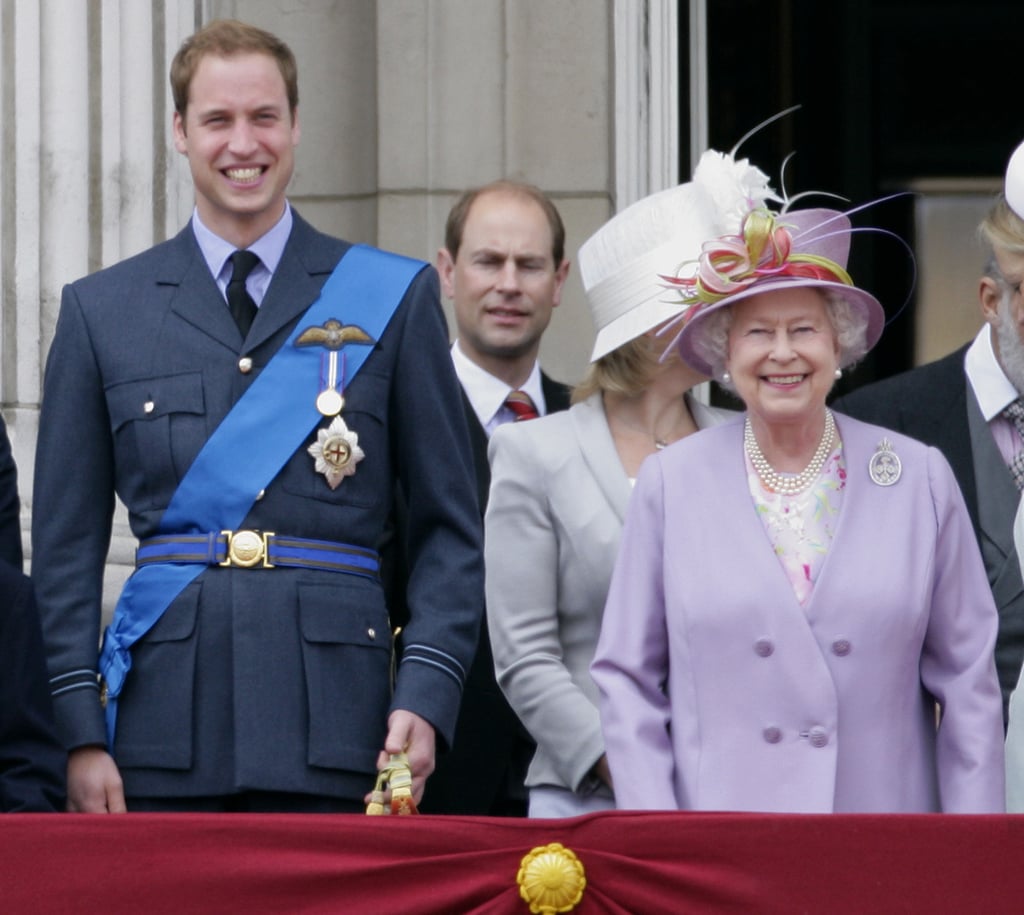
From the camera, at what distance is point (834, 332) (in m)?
3.90

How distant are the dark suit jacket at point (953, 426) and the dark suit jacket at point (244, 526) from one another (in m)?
0.89

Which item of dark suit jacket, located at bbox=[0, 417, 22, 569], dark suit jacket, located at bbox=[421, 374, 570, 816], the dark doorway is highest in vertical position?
the dark doorway

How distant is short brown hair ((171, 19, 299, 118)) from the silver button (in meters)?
1.20

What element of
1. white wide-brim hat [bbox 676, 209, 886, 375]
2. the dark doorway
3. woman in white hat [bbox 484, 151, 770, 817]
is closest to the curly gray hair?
white wide-brim hat [bbox 676, 209, 886, 375]

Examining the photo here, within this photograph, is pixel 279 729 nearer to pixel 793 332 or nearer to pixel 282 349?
pixel 282 349

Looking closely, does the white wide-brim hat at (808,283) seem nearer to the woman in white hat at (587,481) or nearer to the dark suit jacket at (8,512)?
the woman in white hat at (587,481)

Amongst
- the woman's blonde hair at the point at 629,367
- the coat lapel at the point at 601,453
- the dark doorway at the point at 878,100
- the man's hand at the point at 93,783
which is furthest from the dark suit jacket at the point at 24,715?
the dark doorway at the point at 878,100

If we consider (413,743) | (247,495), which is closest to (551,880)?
(413,743)

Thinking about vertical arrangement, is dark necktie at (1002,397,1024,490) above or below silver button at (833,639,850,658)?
above

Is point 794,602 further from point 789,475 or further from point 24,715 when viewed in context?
point 24,715

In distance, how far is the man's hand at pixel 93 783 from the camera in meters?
3.81

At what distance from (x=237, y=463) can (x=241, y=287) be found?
0.31m

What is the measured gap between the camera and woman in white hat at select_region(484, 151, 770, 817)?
4191mm

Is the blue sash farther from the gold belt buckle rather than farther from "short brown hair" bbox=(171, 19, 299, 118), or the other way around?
"short brown hair" bbox=(171, 19, 299, 118)
